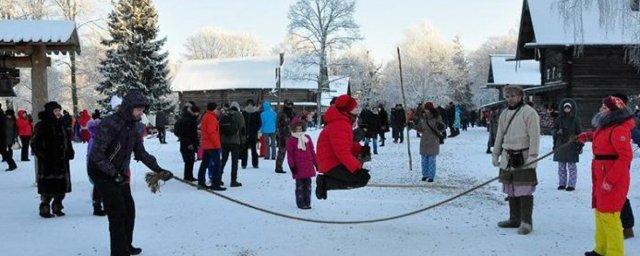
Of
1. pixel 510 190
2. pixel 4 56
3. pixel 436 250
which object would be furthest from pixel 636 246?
pixel 4 56

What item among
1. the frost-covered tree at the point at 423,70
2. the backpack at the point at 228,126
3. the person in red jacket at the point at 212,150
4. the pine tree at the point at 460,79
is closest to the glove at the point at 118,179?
the person in red jacket at the point at 212,150

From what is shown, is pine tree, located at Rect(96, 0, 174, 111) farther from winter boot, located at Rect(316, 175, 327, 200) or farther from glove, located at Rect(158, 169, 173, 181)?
glove, located at Rect(158, 169, 173, 181)

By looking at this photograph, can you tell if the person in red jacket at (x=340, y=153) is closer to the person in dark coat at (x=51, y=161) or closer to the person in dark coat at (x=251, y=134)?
the person in dark coat at (x=51, y=161)

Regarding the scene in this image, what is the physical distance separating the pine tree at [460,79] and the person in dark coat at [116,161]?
63.4 meters

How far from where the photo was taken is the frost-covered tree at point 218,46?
97.8 metres

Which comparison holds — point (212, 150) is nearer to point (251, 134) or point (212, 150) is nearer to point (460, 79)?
point (251, 134)

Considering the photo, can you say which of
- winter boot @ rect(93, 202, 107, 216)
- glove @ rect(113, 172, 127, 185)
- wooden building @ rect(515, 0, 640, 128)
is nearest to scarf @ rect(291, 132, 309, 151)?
winter boot @ rect(93, 202, 107, 216)

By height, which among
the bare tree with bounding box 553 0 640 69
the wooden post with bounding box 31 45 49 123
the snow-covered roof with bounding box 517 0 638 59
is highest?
the snow-covered roof with bounding box 517 0 638 59

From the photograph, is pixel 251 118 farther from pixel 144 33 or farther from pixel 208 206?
pixel 144 33

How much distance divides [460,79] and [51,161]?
239 feet

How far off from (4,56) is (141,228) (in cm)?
645

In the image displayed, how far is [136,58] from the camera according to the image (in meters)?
42.3

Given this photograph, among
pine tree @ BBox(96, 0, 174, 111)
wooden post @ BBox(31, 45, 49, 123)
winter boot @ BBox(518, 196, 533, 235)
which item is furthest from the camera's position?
pine tree @ BBox(96, 0, 174, 111)

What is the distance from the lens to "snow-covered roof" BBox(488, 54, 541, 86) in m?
48.8
